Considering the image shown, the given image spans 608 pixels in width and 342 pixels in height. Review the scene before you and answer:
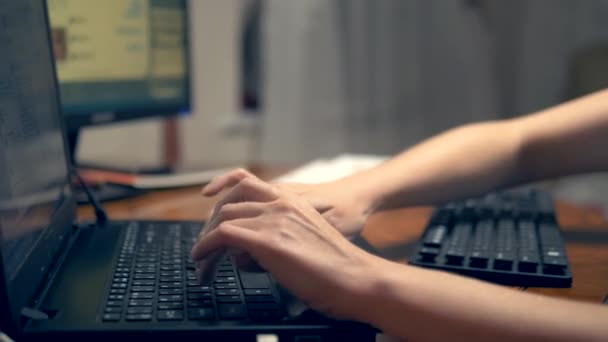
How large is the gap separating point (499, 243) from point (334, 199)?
0.62ft

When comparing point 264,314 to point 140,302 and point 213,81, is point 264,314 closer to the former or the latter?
point 140,302

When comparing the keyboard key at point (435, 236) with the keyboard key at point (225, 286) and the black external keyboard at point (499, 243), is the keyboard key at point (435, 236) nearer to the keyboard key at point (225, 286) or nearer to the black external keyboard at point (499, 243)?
the black external keyboard at point (499, 243)

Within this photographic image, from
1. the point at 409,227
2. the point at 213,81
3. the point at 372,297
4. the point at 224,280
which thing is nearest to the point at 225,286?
the point at 224,280

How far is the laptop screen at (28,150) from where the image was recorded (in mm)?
518

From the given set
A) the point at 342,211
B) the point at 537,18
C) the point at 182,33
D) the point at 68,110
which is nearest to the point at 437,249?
the point at 342,211

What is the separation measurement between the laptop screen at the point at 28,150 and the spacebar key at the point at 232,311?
15cm

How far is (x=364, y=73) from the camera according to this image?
7.47ft

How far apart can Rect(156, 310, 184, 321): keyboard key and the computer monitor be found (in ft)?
2.12

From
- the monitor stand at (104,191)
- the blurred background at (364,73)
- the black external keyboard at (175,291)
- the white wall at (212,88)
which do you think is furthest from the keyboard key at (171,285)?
the white wall at (212,88)

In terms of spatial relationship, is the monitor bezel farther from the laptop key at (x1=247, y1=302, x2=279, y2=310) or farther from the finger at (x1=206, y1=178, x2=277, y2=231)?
the laptop key at (x1=247, y1=302, x2=279, y2=310)

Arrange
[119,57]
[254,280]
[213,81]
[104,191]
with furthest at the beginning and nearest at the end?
1. [213,81]
2. [119,57]
3. [104,191]
4. [254,280]

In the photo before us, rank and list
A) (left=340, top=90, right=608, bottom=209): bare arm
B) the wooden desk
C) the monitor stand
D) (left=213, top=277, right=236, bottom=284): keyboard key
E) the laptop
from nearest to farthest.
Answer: the laptop → (left=213, top=277, right=236, bottom=284): keyboard key → the wooden desk → (left=340, top=90, right=608, bottom=209): bare arm → the monitor stand

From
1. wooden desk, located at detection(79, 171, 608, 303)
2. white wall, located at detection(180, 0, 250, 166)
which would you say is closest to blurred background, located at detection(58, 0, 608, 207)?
white wall, located at detection(180, 0, 250, 166)

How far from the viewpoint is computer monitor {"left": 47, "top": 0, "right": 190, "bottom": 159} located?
3.66 feet
